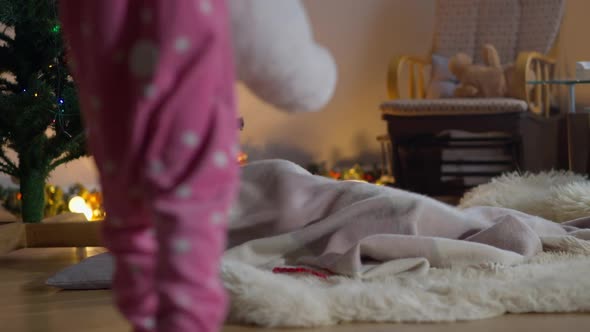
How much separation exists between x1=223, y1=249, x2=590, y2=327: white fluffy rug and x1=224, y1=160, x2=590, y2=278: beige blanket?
11 cm

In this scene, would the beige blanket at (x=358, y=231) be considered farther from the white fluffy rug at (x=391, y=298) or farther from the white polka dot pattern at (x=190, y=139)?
the white polka dot pattern at (x=190, y=139)

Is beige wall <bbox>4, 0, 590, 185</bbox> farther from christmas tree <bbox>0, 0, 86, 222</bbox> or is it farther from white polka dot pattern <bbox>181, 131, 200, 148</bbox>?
white polka dot pattern <bbox>181, 131, 200, 148</bbox>

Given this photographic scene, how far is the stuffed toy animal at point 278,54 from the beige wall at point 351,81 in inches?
139

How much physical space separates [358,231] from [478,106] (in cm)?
201

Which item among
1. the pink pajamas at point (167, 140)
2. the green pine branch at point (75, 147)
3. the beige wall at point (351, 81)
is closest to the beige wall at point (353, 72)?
the beige wall at point (351, 81)

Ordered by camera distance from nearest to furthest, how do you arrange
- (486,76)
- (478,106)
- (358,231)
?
(358,231)
(478,106)
(486,76)

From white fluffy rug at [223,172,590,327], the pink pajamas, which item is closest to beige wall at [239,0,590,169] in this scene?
white fluffy rug at [223,172,590,327]

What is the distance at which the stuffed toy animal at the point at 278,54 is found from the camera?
85cm

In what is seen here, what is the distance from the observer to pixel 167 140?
71cm

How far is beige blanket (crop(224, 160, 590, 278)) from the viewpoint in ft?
5.04

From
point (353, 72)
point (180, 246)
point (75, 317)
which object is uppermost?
point (353, 72)

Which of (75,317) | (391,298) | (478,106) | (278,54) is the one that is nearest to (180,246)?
(278,54)

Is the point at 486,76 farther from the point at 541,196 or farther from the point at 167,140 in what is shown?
the point at 167,140

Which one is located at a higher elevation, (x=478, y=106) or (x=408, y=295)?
(x=478, y=106)
